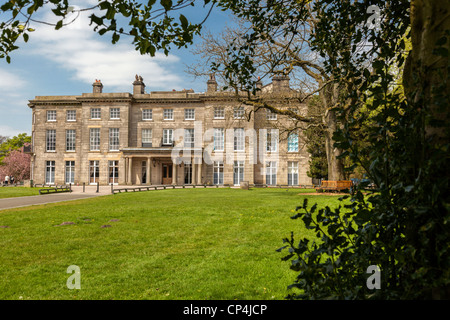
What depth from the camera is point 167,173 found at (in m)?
45.9

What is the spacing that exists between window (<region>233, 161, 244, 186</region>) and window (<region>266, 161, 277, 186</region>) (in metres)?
3.50

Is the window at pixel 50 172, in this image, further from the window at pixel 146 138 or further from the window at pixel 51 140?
the window at pixel 146 138

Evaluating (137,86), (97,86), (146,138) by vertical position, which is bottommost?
(146,138)

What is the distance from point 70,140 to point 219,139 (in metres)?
22.2

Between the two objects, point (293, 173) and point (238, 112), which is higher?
point (238, 112)

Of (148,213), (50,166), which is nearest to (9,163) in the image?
(50,166)

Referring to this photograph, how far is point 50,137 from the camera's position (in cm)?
4703

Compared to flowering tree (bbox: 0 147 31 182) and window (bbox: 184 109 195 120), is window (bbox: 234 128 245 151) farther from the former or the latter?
flowering tree (bbox: 0 147 31 182)

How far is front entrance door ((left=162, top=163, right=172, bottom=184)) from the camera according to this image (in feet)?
151

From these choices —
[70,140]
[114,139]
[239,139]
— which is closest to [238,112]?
[239,139]

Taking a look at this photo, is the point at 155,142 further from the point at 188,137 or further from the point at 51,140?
the point at 51,140

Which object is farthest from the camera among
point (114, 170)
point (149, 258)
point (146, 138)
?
Result: point (146, 138)

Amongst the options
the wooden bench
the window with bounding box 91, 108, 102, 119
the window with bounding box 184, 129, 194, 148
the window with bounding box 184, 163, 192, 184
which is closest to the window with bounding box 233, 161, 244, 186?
the window with bounding box 184, 163, 192, 184

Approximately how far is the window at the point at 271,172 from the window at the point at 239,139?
423 centimetres
